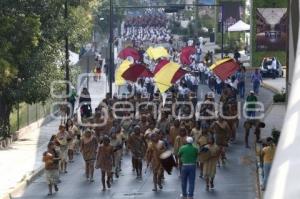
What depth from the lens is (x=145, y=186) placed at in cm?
1900

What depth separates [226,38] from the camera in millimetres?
70062

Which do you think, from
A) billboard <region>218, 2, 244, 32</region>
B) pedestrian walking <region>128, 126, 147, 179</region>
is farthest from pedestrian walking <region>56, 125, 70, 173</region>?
billboard <region>218, 2, 244, 32</region>

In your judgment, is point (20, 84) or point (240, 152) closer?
point (240, 152)

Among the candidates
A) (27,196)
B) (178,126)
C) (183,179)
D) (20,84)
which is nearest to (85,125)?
(20,84)

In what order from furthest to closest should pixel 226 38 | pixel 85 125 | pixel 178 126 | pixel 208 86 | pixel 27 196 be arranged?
pixel 226 38
pixel 208 86
pixel 85 125
pixel 178 126
pixel 27 196

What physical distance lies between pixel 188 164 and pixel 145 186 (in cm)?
306

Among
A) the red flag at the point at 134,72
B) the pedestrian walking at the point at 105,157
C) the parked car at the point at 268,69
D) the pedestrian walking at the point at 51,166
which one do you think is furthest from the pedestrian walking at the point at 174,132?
the parked car at the point at 268,69

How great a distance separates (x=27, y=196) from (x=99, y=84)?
31567 millimetres

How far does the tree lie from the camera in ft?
86.7

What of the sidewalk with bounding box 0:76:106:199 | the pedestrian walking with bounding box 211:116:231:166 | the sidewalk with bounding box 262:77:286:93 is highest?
the pedestrian walking with bounding box 211:116:231:166

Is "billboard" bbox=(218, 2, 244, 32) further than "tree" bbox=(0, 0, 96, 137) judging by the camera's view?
Yes

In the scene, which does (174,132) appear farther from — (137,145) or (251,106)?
(251,106)

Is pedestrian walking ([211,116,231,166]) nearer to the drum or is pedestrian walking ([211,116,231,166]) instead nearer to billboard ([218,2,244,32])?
the drum

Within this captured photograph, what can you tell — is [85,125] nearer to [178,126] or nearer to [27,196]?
[178,126]
